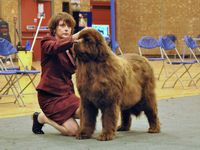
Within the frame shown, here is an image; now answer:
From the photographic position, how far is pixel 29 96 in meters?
10.2

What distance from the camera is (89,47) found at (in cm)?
507

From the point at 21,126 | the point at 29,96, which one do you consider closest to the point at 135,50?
the point at 29,96

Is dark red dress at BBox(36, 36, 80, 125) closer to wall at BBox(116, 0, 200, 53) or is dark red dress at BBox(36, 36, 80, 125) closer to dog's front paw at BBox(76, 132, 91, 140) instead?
dog's front paw at BBox(76, 132, 91, 140)

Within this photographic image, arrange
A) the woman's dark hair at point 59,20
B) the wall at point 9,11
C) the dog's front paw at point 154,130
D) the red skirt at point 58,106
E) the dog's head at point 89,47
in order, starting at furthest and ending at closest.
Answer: the wall at point 9,11 < the dog's front paw at point 154,130 < the red skirt at point 58,106 < the woman's dark hair at point 59,20 < the dog's head at point 89,47

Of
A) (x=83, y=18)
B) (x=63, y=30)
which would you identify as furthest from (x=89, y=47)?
(x=83, y=18)

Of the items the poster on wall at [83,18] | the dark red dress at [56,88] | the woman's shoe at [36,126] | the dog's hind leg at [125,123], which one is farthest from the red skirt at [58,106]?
the poster on wall at [83,18]

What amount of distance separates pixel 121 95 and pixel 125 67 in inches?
12.2

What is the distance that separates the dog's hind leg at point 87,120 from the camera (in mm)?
5352

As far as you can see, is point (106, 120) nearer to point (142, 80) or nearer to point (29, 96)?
point (142, 80)

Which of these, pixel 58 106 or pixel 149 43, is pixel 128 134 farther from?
pixel 149 43

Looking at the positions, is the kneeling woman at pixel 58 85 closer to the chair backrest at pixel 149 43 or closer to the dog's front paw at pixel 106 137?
the dog's front paw at pixel 106 137

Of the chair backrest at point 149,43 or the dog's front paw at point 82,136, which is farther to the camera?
the chair backrest at point 149,43

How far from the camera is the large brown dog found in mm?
5098

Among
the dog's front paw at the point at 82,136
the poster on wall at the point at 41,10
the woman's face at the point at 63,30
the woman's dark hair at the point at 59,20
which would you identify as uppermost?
the woman's dark hair at the point at 59,20
